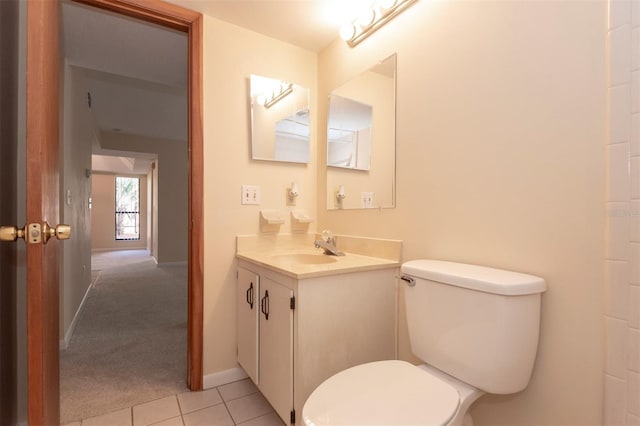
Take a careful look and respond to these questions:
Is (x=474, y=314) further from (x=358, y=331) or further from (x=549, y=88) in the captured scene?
(x=549, y=88)

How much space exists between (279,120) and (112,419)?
1880 mm

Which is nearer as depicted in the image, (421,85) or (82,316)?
(421,85)

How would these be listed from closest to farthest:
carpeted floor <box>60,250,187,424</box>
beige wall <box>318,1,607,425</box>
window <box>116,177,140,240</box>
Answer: beige wall <box>318,1,607,425</box> → carpeted floor <box>60,250,187,424</box> → window <box>116,177,140,240</box>

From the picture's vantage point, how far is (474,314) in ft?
3.13

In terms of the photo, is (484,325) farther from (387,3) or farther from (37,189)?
(387,3)

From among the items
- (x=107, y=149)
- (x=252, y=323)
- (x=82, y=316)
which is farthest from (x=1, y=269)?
(x=107, y=149)

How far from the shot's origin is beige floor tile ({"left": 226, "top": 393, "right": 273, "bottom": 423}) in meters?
1.49

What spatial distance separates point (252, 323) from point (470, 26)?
5.53 feet

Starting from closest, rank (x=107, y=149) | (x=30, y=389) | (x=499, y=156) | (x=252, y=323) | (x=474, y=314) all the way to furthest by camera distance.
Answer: (x=30, y=389), (x=474, y=314), (x=499, y=156), (x=252, y=323), (x=107, y=149)

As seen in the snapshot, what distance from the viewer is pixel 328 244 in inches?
68.9

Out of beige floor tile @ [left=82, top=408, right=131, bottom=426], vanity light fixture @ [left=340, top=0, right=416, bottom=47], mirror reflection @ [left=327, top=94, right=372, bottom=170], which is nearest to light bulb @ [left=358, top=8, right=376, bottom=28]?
vanity light fixture @ [left=340, top=0, right=416, bottom=47]

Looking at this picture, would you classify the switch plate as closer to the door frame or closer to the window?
the door frame

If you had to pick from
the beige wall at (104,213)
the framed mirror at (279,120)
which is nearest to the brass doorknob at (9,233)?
the framed mirror at (279,120)

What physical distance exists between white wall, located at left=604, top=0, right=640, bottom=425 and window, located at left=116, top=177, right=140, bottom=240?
1005 centimetres
